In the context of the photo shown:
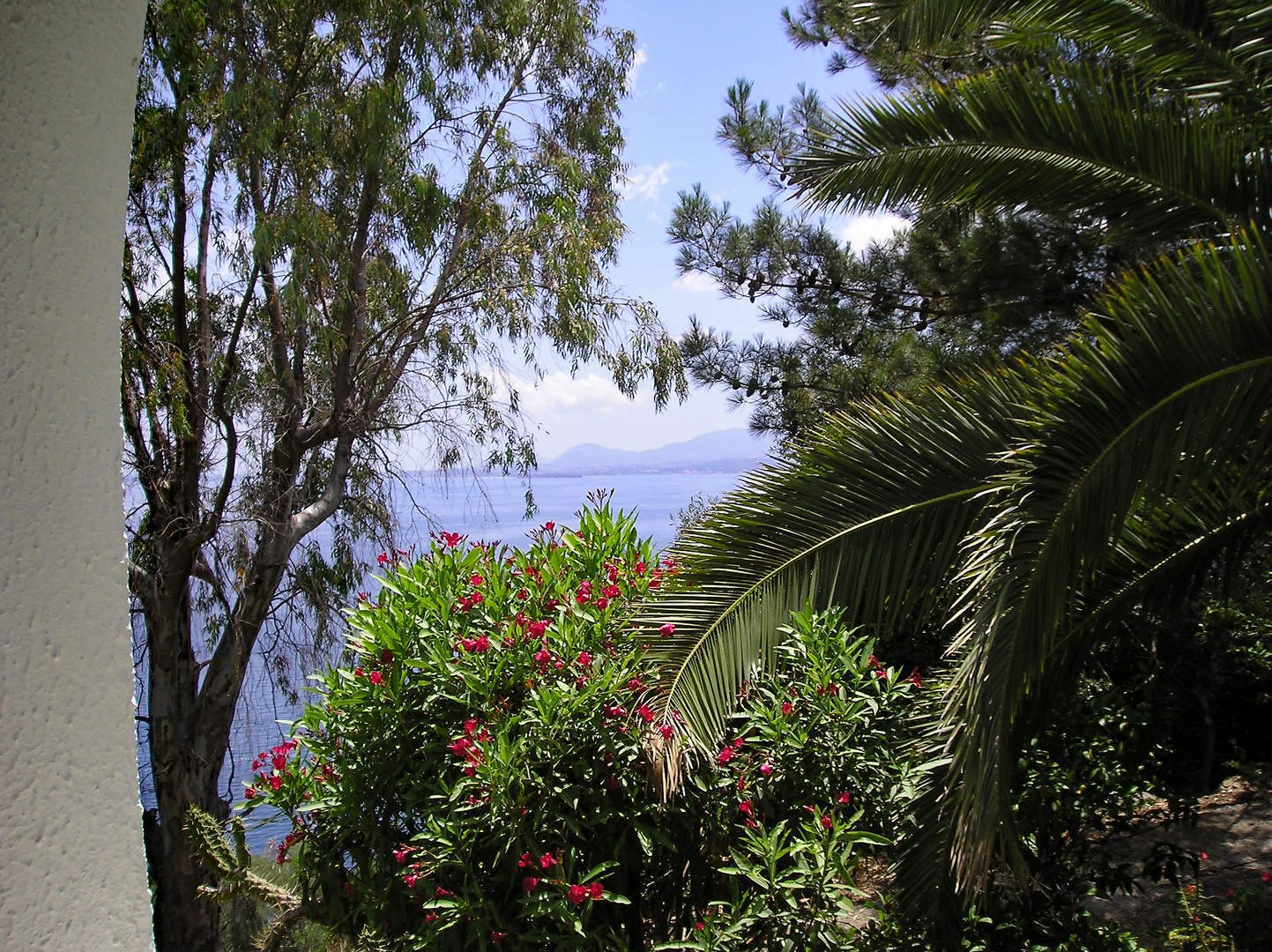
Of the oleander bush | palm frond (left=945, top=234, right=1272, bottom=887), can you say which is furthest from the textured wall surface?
palm frond (left=945, top=234, right=1272, bottom=887)

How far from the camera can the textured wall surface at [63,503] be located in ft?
2.99

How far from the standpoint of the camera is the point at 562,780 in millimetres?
3037

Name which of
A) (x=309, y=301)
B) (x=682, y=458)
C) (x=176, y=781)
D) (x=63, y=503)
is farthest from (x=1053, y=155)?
(x=682, y=458)

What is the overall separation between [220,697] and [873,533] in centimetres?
832

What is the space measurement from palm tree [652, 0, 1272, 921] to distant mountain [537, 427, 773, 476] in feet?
1.48

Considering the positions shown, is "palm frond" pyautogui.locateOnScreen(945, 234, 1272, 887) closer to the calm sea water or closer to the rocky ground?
the rocky ground

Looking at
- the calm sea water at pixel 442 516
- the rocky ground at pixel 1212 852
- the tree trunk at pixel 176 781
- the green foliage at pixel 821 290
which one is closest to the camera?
the rocky ground at pixel 1212 852

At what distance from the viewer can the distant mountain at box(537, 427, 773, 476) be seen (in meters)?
9.21

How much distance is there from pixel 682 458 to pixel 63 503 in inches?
1239

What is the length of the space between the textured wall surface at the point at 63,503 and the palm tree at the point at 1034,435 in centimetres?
198

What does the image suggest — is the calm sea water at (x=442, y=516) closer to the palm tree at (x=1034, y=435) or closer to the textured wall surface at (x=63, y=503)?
the palm tree at (x=1034, y=435)

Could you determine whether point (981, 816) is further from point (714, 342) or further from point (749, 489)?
point (714, 342)

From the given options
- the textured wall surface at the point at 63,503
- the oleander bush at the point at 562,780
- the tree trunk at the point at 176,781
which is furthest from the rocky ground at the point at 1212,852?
the tree trunk at the point at 176,781

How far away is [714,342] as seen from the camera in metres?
9.38
